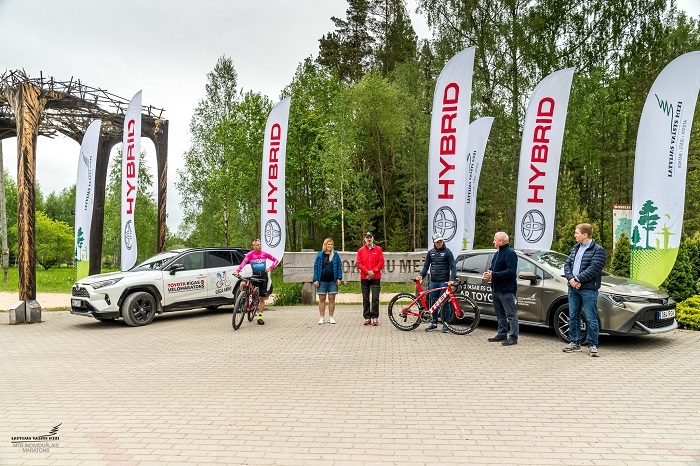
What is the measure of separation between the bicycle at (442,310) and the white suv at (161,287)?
5.01m

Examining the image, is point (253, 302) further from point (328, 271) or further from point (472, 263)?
point (472, 263)

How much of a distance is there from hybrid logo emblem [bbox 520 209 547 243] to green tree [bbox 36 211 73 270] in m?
47.3

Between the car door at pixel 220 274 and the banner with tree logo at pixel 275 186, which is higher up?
the banner with tree logo at pixel 275 186

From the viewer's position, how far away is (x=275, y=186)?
42.9ft

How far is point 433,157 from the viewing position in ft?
37.0

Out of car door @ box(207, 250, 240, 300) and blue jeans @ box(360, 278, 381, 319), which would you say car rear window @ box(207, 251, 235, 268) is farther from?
blue jeans @ box(360, 278, 381, 319)

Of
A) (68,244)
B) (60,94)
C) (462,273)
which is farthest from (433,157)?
(68,244)

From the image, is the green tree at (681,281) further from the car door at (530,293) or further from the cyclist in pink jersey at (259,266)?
the cyclist in pink jersey at (259,266)

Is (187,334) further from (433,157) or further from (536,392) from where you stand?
(536,392)

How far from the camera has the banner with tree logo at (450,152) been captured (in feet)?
36.1

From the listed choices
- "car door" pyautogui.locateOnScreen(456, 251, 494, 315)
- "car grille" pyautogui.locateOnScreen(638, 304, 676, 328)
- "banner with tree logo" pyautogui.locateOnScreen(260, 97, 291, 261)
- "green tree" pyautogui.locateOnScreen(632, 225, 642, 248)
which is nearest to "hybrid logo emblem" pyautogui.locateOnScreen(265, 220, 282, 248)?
"banner with tree logo" pyautogui.locateOnScreen(260, 97, 291, 261)

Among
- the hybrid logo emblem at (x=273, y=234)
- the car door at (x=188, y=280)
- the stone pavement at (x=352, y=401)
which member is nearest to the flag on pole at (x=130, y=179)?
the car door at (x=188, y=280)

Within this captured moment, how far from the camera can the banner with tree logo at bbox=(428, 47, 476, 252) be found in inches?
433

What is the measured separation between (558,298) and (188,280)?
336 inches
